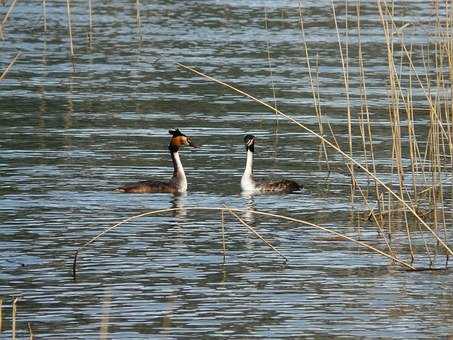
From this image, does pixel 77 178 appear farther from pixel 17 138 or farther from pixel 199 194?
pixel 17 138

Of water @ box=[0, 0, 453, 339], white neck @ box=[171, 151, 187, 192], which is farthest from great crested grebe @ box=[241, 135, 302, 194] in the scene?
white neck @ box=[171, 151, 187, 192]

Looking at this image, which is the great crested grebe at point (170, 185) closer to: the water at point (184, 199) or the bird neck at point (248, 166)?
the water at point (184, 199)

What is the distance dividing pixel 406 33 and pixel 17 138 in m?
14.6

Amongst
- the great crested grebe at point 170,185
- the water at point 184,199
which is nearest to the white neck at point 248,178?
the water at point 184,199

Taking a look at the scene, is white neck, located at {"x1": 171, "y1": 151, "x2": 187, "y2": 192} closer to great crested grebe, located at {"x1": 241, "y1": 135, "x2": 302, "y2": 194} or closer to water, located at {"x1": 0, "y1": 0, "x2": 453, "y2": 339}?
water, located at {"x1": 0, "y1": 0, "x2": 453, "y2": 339}

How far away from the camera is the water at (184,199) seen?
36.0 ft

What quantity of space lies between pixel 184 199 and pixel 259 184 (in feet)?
3.29

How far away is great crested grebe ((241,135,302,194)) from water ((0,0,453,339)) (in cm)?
14

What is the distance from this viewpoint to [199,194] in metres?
16.6

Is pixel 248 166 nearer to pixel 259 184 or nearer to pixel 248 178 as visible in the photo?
pixel 248 178

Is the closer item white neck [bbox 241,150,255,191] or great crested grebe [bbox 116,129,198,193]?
great crested grebe [bbox 116,129,198,193]

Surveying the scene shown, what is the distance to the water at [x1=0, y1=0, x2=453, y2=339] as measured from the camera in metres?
11.0

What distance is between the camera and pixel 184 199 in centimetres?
1627

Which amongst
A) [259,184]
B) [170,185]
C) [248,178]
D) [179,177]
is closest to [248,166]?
[248,178]
